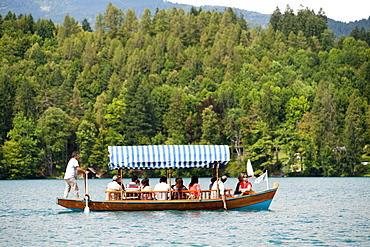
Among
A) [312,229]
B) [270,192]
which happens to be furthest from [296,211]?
[312,229]

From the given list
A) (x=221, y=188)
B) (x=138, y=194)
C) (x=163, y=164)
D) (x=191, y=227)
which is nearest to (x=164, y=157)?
(x=163, y=164)

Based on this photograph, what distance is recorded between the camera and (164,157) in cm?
4197

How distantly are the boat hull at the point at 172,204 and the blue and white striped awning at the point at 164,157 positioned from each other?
2.21 metres

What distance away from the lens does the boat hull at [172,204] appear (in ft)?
138

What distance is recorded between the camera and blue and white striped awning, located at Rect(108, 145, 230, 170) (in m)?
41.9

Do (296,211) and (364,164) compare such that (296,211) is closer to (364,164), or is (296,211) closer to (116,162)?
(116,162)

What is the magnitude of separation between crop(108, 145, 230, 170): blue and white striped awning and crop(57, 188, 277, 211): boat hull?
221 cm

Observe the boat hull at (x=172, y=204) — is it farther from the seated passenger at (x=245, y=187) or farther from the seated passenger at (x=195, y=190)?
the seated passenger at (x=245, y=187)

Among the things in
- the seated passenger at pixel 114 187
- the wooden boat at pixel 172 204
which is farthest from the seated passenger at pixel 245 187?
the seated passenger at pixel 114 187

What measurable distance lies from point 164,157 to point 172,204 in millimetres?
2955

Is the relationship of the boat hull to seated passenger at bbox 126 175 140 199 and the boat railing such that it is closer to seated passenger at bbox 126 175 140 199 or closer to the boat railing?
the boat railing

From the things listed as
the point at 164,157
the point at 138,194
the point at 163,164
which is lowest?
the point at 138,194

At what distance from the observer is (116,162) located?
41.8 meters

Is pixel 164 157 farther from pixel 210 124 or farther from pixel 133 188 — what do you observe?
pixel 210 124
